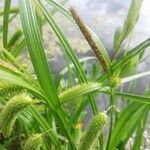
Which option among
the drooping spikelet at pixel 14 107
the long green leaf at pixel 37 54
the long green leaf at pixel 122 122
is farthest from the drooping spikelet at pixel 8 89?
the long green leaf at pixel 122 122

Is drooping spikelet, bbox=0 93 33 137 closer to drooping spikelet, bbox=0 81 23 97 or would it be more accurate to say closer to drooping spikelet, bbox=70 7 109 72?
drooping spikelet, bbox=0 81 23 97

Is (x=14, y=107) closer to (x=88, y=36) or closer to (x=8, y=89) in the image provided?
(x=8, y=89)

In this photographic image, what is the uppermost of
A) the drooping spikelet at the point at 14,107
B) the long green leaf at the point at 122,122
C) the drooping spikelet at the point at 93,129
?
the drooping spikelet at the point at 14,107

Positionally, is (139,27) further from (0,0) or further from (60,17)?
(0,0)

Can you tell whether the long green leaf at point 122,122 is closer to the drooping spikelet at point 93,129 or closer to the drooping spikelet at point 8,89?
the drooping spikelet at point 93,129

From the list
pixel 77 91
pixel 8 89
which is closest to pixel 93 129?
pixel 77 91

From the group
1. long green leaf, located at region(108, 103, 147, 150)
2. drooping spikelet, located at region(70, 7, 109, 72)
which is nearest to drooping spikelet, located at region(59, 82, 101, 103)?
drooping spikelet, located at region(70, 7, 109, 72)
